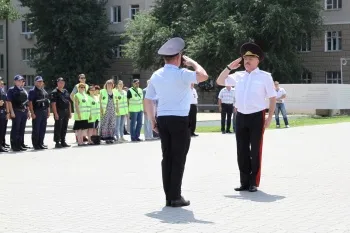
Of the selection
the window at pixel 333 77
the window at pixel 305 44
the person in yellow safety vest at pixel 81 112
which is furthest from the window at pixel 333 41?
the person in yellow safety vest at pixel 81 112

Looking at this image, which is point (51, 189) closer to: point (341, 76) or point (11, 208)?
point (11, 208)

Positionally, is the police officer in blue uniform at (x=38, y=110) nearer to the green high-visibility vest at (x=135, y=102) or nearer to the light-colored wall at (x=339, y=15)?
the green high-visibility vest at (x=135, y=102)

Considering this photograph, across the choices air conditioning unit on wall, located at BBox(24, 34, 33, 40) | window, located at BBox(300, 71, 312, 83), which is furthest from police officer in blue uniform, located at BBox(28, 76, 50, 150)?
air conditioning unit on wall, located at BBox(24, 34, 33, 40)

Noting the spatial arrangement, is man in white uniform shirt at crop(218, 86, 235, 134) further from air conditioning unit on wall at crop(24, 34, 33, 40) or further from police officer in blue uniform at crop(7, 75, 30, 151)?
air conditioning unit on wall at crop(24, 34, 33, 40)

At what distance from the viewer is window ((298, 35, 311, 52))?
178 feet

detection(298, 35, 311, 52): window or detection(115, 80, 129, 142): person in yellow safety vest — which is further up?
detection(298, 35, 311, 52): window

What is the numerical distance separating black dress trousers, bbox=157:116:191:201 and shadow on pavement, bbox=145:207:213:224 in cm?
30

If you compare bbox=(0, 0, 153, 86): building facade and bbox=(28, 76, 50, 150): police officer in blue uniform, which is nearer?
bbox=(28, 76, 50, 150): police officer in blue uniform

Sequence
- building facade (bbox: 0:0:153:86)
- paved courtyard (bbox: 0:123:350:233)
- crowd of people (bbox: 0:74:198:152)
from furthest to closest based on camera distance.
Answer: building facade (bbox: 0:0:153:86)
crowd of people (bbox: 0:74:198:152)
paved courtyard (bbox: 0:123:350:233)

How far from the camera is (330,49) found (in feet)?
186

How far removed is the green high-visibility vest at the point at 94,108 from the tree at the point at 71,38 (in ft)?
137

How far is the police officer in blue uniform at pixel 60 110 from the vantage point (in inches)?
736

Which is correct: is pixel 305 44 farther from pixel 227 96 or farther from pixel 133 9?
pixel 227 96

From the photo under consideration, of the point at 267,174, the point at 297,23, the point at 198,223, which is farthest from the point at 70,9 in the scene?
the point at 198,223
